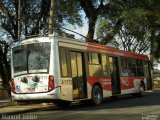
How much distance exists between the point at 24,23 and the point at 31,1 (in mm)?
2508

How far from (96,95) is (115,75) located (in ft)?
11.7

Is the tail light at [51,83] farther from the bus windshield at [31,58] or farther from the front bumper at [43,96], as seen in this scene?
the bus windshield at [31,58]

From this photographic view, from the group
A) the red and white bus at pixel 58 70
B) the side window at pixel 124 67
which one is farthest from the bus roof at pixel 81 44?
the side window at pixel 124 67

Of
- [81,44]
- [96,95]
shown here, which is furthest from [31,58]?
[96,95]

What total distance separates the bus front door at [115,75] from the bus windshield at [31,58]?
6.28 metres

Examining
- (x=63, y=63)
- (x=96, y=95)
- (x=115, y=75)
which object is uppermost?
(x=63, y=63)

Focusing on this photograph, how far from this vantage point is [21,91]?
1992cm

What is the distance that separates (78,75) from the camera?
2109 centimetres

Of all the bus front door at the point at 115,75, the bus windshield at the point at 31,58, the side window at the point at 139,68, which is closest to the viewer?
the bus windshield at the point at 31,58

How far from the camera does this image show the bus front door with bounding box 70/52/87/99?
20641 mm

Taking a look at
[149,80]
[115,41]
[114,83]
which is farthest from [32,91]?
[115,41]

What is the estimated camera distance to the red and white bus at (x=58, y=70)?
757 inches

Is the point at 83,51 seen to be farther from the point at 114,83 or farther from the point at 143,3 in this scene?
the point at 143,3

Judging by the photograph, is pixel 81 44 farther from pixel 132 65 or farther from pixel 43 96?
pixel 132 65
